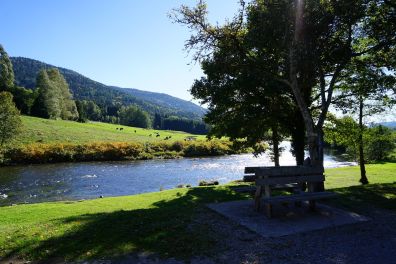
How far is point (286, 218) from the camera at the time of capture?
11.1 m

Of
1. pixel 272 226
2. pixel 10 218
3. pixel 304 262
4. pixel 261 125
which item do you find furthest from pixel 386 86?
pixel 10 218

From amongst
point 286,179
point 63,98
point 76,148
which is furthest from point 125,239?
point 63,98

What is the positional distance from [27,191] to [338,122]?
90.8ft

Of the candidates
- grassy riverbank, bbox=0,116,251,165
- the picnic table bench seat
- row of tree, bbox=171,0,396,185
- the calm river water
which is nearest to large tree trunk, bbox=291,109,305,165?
row of tree, bbox=171,0,396,185

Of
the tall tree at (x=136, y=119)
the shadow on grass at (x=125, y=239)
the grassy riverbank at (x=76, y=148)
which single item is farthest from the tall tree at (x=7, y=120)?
the tall tree at (x=136, y=119)

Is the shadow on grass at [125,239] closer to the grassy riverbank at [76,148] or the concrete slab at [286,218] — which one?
the concrete slab at [286,218]

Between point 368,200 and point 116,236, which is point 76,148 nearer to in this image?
point 368,200

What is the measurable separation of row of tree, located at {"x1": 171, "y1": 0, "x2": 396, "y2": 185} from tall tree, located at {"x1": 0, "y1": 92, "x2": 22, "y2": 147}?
4465 cm

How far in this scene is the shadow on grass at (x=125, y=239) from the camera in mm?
8195

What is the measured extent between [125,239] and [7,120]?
5615 cm

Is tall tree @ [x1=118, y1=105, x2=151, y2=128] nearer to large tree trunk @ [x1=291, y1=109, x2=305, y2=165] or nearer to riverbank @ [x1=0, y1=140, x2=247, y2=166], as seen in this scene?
riverbank @ [x1=0, y1=140, x2=247, y2=166]

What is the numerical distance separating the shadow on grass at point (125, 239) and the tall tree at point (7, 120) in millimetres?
52722

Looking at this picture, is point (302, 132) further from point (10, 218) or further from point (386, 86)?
point (10, 218)

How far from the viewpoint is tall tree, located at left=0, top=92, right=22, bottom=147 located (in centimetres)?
5653
